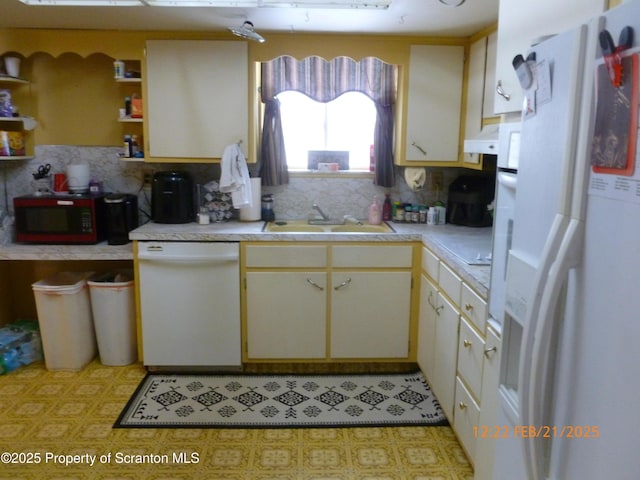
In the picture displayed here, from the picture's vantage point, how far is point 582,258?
3.32 ft

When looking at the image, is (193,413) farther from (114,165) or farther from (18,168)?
(18,168)

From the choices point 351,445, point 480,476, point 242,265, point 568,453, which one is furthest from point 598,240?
point 242,265

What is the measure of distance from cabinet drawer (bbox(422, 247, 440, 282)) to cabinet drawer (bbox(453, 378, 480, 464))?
62 cm

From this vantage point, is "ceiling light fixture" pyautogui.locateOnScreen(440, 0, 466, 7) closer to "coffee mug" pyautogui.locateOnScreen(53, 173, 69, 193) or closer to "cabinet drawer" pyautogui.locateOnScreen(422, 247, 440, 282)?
"cabinet drawer" pyautogui.locateOnScreen(422, 247, 440, 282)

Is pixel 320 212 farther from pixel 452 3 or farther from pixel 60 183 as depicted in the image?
pixel 60 183

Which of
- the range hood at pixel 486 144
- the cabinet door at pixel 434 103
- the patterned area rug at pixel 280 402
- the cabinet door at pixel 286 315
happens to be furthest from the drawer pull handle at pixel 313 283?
the range hood at pixel 486 144

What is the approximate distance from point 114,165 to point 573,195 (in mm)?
3246

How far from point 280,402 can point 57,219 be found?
5.76 ft

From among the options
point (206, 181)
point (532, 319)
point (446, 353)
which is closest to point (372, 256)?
point (446, 353)

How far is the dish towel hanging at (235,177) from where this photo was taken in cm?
321

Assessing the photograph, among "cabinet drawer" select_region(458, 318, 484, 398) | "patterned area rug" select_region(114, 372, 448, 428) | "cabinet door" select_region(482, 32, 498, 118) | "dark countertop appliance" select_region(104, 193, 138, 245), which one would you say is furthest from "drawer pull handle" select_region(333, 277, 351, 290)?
"dark countertop appliance" select_region(104, 193, 138, 245)

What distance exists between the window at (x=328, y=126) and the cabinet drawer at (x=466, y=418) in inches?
72.1

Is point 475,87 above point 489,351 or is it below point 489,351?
above

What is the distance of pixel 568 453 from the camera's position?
3.48ft
